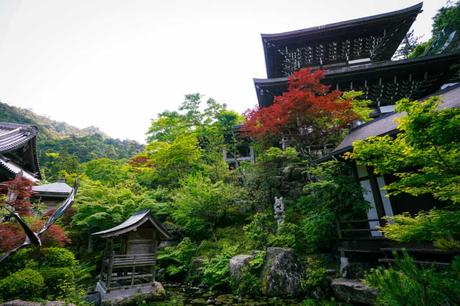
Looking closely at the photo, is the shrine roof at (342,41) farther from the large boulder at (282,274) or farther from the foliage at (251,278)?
the foliage at (251,278)

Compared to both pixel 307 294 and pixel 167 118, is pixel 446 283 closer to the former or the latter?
pixel 307 294

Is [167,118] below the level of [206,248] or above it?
above

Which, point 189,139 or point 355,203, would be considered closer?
point 355,203

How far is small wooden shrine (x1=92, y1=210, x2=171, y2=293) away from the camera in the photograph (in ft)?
27.9

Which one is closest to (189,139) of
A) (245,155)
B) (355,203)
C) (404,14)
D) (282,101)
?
(245,155)

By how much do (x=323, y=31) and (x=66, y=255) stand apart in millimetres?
17855

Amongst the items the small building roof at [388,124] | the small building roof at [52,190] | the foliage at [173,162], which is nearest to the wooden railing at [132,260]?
the small building roof at [52,190]

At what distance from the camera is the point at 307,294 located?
24.0 ft

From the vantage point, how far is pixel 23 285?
5887 mm

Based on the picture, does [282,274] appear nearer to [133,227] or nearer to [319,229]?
[319,229]

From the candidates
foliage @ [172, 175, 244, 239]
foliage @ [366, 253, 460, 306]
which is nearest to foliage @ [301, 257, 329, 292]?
foliage @ [172, 175, 244, 239]

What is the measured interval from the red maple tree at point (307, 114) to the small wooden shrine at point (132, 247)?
21.5ft

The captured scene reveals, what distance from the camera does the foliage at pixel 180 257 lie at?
1147 cm

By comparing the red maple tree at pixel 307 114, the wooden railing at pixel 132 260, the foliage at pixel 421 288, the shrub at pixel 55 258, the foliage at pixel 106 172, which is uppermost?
the foliage at pixel 106 172
